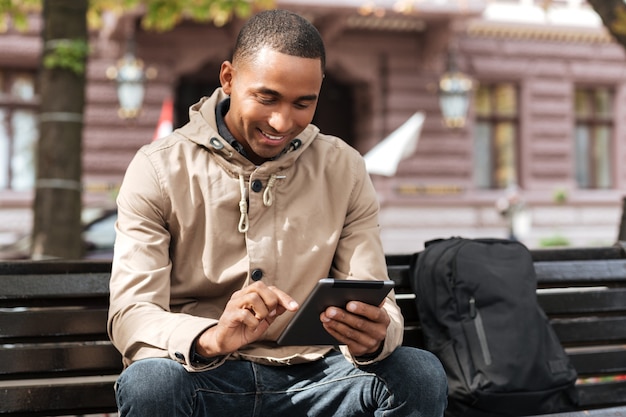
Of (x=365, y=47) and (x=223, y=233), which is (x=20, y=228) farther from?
(x=223, y=233)

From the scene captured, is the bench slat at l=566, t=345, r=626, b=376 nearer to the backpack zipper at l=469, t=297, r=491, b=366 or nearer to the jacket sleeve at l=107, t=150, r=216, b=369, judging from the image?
the backpack zipper at l=469, t=297, r=491, b=366

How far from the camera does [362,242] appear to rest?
103 inches

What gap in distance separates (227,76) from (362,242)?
2.14 feet

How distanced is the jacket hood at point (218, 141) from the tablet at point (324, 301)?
0.56 meters

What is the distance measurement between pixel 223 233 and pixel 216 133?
300 mm

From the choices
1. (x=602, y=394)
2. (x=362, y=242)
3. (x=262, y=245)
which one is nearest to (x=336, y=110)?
(x=602, y=394)

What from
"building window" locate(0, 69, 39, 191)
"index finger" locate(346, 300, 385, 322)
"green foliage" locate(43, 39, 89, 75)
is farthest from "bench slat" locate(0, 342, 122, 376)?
"building window" locate(0, 69, 39, 191)

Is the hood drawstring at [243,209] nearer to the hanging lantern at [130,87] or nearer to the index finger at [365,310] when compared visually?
the index finger at [365,310]

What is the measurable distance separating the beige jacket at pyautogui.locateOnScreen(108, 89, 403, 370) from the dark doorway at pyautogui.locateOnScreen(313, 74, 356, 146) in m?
14.0

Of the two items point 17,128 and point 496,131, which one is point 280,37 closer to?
point 17,128

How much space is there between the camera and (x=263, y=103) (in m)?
2.44

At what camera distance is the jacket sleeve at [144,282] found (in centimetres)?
219

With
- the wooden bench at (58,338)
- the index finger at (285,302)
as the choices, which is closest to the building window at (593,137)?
the wooden bench at (58,338)

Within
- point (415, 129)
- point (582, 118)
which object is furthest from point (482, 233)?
point (415, 129)
